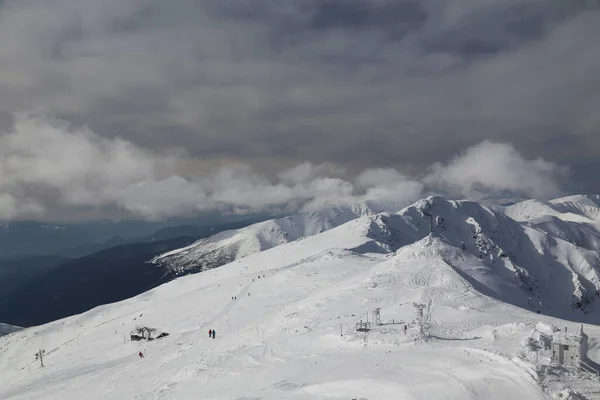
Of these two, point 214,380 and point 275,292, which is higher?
point 275,292

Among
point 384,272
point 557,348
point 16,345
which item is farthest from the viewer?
point 16,345

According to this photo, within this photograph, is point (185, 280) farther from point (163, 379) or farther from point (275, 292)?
point (163, 379)

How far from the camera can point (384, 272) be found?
7925 centimetres

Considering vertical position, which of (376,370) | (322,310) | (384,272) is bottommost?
(376,370)

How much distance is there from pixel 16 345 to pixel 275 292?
70.8m

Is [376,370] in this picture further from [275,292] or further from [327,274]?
[327,274]

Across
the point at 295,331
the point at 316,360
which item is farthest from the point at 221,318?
the point at 316,360

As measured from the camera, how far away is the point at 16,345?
355ft

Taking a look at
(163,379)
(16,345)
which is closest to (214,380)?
(163,379)

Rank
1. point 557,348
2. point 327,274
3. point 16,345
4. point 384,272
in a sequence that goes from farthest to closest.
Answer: point 16,345 → point 327,274 → point 384,272 → point 557,348

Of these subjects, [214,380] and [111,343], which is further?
[111,343]

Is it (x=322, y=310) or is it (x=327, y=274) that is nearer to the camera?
(x=322, y=310)

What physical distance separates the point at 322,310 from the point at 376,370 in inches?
1002

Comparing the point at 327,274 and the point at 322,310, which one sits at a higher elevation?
the point at 327,274
